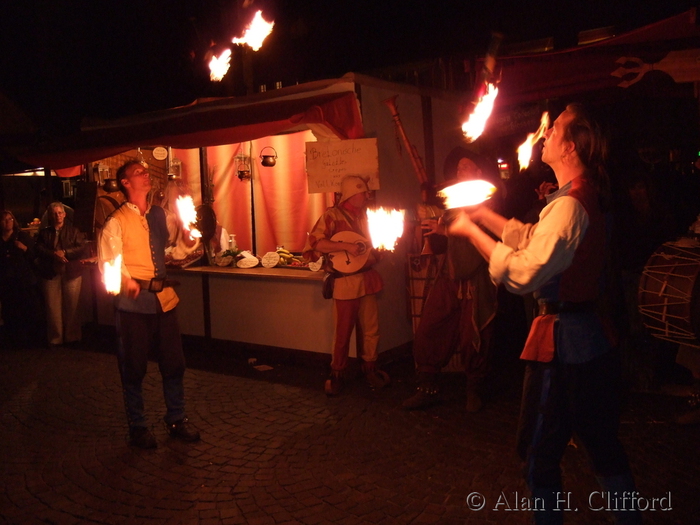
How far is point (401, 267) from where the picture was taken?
23.0 ft

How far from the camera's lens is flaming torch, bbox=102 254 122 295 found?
4594 millimetres

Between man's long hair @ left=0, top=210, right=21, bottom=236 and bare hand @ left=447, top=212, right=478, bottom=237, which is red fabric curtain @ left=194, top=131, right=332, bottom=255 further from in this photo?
bare hand @ left=447, top=212, right=478, bottom=237

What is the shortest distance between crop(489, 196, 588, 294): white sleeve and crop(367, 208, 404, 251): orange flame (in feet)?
9.45

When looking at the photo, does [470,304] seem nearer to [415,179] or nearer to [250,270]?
[415,179]

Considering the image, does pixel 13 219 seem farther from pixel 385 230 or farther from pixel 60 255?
pixel 385 230

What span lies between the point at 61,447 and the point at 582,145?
471 cm

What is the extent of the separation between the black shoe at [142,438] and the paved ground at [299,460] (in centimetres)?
7

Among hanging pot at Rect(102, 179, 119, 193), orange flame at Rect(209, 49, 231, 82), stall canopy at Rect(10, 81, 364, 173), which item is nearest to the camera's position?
stall canopy at Rect(10, 81, 364, 173)

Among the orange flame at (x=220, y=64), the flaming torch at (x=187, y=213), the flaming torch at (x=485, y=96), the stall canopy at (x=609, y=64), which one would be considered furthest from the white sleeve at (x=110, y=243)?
the orange flame at (x=220, y=64)

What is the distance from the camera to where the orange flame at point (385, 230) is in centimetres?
549

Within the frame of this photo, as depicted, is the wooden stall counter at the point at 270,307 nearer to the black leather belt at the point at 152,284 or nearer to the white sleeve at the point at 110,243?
the black leather belt at the point at 152,284

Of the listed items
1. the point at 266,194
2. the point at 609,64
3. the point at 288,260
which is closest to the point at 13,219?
the point at 266,194

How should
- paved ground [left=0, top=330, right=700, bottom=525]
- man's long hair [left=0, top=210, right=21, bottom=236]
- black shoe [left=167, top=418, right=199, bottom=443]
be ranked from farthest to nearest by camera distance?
man's long hair [left=0, top=210, right=21, bottom=236] → black shoe [left=167, top=418, right=199, bottom=443] → paved ground [left=0, top=330, right=700, bottom=525]

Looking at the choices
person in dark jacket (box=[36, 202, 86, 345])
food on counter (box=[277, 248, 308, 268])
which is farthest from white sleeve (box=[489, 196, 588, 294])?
person in dark jacket (box=[36, 202, 86, 345])
